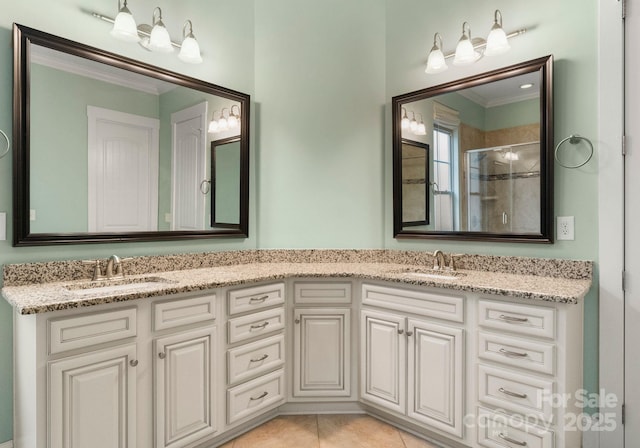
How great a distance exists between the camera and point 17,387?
65.4 inches

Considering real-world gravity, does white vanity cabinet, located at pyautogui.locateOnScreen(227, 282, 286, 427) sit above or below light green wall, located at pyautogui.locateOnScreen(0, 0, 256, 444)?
below

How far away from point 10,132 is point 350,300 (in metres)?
1.90

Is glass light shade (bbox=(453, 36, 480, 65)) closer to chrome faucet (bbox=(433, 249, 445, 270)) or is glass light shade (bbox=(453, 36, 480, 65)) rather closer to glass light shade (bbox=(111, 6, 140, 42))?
chrome faucet (bbox=(433, 249, 445, 270))

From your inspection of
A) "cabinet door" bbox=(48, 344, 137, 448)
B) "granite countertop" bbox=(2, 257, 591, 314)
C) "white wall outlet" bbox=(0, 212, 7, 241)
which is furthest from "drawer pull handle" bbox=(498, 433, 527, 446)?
"white wall outlet" bbox=(0, 212, 7, 241)

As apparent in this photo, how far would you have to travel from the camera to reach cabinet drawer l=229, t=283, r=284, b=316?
1958 millimetres

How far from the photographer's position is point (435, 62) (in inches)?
94.1

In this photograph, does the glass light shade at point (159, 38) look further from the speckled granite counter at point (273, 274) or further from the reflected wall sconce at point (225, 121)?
the speckled granite counter at point (273, 274)

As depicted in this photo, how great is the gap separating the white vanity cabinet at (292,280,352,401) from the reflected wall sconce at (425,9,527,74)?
150cm

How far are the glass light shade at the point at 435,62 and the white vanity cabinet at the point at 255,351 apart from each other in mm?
1653

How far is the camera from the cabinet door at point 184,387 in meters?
1.69

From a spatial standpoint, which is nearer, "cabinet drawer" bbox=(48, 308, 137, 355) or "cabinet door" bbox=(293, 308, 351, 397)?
"cabinet drawer" bbox=(48, 308, 137, 355)

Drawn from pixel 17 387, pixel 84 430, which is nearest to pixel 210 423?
pixel 84 430

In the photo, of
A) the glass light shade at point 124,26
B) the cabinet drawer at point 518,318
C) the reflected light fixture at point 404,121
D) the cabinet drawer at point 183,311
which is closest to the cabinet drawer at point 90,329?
the cabinet drawer at point 183,311

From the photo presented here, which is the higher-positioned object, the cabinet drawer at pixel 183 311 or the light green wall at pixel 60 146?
the light green wall at pixel 60 146
